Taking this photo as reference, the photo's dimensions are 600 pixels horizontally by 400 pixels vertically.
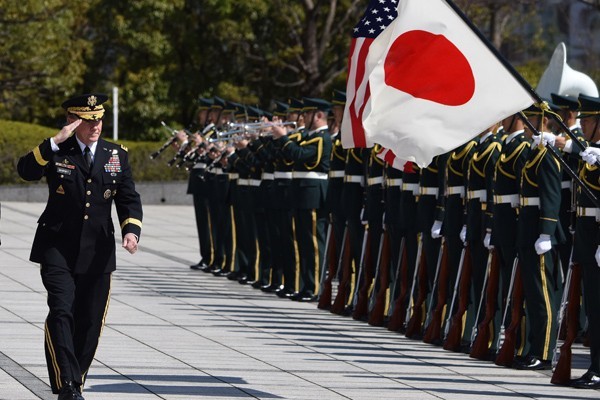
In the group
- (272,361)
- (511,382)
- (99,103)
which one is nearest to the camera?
(99,103)

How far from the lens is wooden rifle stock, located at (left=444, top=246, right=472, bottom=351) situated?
1160 centimetres

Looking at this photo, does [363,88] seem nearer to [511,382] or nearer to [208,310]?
[511,382]

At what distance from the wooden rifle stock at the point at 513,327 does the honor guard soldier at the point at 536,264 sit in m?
0.08

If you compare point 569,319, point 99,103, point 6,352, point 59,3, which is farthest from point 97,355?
point 59,3

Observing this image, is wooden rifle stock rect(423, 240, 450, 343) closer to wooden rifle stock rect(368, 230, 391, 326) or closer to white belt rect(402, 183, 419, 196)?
white belt rect(402, 183, 419, 196)

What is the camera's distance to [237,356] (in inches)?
428

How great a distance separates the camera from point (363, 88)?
938 cm

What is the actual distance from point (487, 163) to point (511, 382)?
1.94 metres

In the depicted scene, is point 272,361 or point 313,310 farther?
point 313,310

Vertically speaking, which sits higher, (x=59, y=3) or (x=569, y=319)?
(x=59, y=3)

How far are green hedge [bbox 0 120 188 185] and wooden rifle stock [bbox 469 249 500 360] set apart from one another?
19.4m

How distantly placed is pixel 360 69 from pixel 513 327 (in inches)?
96.8

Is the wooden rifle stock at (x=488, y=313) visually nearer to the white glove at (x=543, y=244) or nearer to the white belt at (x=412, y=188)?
the white glove at (x=543, y=244)

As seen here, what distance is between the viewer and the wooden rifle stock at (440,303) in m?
12.0
